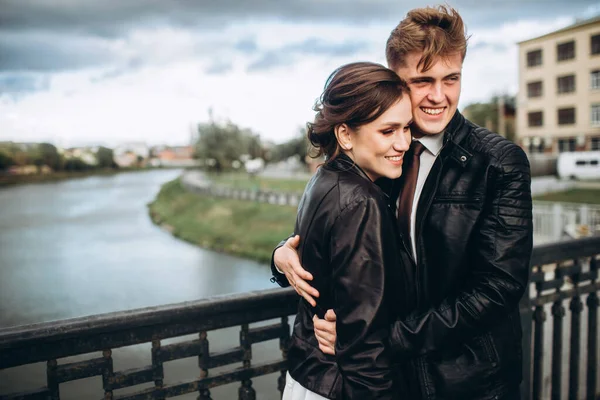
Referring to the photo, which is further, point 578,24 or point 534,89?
point 534,89

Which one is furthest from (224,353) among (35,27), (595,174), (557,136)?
(557,136)

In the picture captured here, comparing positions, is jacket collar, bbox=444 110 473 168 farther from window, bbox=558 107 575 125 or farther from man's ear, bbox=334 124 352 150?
window, bbox=558 107 575 125

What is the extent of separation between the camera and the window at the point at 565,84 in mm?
37062

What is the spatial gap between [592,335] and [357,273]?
2.56m

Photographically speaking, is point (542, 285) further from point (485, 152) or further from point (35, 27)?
point (35, 27)

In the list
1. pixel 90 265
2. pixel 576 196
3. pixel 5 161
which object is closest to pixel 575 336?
A: pixel 5 161

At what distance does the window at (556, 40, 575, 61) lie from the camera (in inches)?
1442

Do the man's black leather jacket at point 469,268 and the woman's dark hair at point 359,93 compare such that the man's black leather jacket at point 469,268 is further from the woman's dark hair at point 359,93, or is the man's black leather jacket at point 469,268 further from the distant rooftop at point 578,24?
the distant rooftop at point 578,24

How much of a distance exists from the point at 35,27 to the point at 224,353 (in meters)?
5.35

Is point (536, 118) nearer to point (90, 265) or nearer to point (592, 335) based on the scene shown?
point (90, 265)

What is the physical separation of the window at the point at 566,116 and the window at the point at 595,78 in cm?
217

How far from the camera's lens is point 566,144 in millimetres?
38594

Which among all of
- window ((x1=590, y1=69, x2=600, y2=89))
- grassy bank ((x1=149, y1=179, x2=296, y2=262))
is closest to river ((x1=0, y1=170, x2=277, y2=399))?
grassy bank ((x1=149, y1=179, x2=296, y2=262))

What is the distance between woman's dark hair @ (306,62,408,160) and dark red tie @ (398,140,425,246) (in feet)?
0.97
